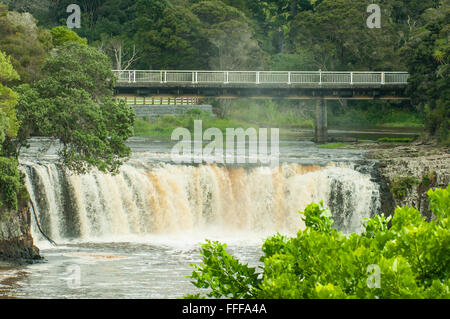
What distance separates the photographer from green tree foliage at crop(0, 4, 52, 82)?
135 feet

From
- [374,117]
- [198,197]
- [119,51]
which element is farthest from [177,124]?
[198,197]

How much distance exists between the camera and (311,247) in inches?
536

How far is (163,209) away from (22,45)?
32.8 feet

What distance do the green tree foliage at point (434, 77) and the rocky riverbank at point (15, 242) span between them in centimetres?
2802

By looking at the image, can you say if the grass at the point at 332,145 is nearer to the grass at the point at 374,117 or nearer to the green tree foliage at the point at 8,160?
the grass at the point at 374,117

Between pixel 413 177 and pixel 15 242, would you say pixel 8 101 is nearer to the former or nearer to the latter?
pixel 15 242

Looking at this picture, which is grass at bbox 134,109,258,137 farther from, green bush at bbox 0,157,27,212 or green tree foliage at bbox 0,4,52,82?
green bush at bbox 0,157,27,212

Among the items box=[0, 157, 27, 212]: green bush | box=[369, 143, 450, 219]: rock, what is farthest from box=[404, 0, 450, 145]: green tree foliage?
box=[0, 157, 27, 212]: green bush

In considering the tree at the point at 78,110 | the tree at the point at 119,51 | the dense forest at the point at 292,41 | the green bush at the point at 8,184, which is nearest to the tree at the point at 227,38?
the dense forest at the point at 292,41

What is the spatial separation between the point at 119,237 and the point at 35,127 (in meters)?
6.54

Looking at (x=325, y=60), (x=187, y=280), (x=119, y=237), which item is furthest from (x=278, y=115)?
(x=187, y=280)

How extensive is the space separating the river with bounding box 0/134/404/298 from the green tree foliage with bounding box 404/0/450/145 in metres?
6.64

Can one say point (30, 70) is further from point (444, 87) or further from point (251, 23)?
point (251, 23)

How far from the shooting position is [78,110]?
3753 cm
